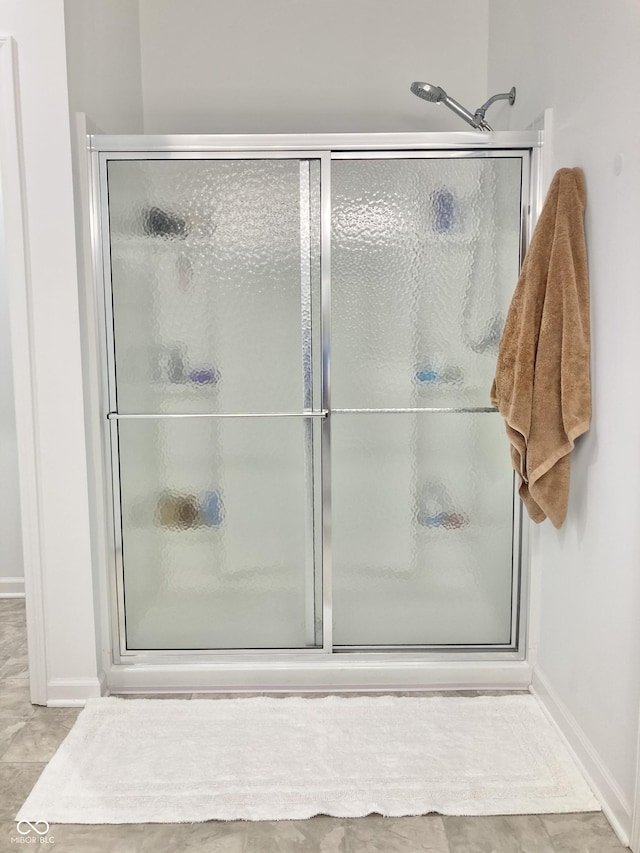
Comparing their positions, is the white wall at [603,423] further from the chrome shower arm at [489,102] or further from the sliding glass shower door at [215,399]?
the sliding glass shower door at [215,399]

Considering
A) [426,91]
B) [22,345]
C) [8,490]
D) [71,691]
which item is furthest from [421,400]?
[8,490]

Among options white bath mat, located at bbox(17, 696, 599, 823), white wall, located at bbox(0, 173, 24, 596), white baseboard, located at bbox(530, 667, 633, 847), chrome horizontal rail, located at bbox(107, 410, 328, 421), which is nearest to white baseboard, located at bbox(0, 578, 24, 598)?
white wall, located at bbox(0, 173, 24, 596)

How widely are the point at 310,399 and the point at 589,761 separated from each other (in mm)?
1308

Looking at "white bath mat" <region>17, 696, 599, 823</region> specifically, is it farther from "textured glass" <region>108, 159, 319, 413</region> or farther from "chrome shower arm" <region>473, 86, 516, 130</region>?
"chrome shower arm" <region>473, 86, 516, 130</region>

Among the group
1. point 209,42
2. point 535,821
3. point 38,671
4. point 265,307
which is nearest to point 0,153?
point 265,307

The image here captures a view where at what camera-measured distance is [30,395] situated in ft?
7.45

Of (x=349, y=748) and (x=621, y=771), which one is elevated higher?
(x=621, y=771)

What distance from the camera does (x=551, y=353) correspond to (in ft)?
6.60

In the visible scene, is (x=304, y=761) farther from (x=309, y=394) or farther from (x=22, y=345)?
(x=22, y=345)

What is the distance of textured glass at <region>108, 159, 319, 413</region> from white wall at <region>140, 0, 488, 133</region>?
2.64 ft

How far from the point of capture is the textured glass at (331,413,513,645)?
8.04 feet

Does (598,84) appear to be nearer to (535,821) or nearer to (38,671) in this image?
(535,821)

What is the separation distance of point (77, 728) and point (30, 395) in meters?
1.02

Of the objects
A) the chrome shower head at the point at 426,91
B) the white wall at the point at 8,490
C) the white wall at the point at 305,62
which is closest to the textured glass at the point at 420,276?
the chrome shower head at the point at 426,91
